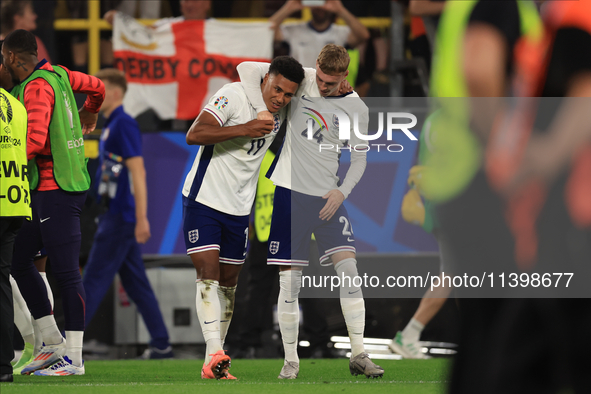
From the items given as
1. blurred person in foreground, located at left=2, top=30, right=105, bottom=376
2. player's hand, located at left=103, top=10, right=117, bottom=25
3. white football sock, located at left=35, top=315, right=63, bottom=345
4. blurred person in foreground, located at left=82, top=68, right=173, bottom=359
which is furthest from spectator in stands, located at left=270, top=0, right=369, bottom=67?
white football sock, located at left=35, top=315, right=63, bottom=345

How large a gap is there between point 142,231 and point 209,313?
7.21 ft

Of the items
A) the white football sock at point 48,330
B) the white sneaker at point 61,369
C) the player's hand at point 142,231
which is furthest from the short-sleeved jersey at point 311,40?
the white sneaker at point 61,369

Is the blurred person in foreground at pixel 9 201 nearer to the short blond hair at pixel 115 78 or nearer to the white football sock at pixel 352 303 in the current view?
the white football sock at pixel 352 303

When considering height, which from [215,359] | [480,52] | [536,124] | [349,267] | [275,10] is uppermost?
[480,52]

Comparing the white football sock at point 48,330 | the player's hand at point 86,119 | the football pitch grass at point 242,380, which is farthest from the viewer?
the player's hand at point 86,119

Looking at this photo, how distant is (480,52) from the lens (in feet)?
4.94

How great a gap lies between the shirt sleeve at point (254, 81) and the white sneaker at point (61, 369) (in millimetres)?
1930

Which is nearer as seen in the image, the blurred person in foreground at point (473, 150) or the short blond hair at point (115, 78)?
the blurred person in foreground at point (473, 150)

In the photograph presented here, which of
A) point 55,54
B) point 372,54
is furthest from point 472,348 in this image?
point 55,54

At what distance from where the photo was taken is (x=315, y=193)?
4.82m

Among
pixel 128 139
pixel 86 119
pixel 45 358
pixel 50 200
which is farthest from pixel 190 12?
pixel 45 358

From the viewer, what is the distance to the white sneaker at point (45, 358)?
491 centimetres

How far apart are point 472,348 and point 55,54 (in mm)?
7374

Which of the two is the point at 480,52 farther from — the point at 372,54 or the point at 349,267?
the point at 372,54
